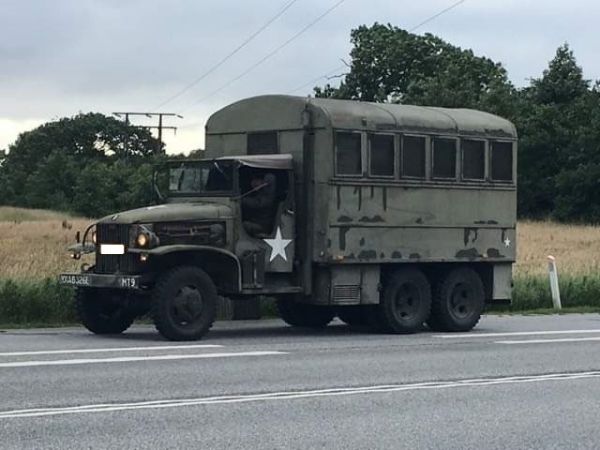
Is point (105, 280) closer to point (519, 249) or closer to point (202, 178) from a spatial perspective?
point (202, 178)

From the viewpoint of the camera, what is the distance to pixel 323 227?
60.4 feet

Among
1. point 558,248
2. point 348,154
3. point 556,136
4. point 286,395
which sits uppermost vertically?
point 556,136

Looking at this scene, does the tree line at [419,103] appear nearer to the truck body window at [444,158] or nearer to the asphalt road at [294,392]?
the truck body window at [444,158]

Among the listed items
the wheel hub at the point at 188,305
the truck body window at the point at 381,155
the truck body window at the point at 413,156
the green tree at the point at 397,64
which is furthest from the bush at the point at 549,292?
the green tree at the point at 397,64

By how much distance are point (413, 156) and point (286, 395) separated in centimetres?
842

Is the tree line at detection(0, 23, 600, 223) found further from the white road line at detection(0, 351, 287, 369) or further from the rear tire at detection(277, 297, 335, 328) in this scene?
the white road line at detection(0, 351, 287, 369)

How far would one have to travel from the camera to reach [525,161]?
74.8 m

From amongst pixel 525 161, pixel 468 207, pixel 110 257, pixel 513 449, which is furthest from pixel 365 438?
pixel 525 161

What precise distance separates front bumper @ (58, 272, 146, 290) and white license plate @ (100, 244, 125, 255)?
331 mm

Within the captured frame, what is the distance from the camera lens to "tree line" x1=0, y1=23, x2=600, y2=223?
7256 cm

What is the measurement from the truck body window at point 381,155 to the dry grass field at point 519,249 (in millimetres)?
6929

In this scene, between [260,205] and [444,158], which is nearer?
[260,205]

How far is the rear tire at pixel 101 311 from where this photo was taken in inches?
698

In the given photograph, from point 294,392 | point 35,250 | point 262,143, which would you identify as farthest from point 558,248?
point 294,392
